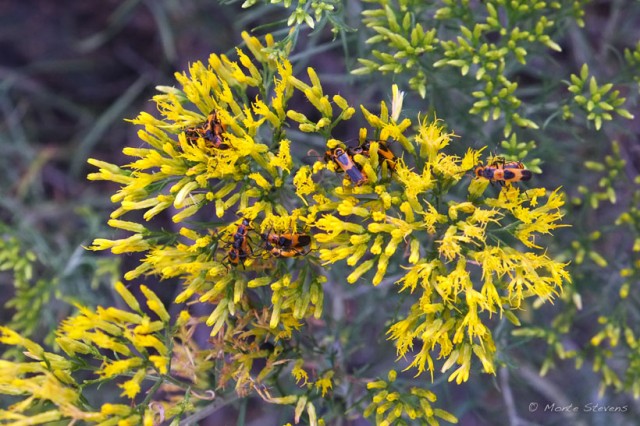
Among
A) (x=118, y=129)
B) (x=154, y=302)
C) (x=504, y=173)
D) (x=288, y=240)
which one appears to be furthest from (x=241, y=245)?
(x=118, y=129)

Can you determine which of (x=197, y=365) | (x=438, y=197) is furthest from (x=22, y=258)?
(x=438, y=197)

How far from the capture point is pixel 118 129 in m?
6.83

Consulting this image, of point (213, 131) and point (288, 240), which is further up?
point (213, 131)

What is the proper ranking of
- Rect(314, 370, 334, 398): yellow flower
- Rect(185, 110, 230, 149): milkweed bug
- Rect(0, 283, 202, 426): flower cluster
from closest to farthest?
Rect(0, 283, 202, 426): flower cluster < Rect(185, 110, 230, 149): milkweed bug < Rect(314, 370, 334, 398): yellow flower

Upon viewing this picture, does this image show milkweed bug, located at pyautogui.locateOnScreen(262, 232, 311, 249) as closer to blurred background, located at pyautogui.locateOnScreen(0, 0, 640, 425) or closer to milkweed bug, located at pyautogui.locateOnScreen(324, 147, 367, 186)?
milkweed bug, located at pyautogui.locateOnScreen(324, 147, 367, 186)

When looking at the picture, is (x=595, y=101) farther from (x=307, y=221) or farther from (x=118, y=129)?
(x=118, y=129)

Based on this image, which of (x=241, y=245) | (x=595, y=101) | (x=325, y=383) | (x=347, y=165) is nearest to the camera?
(x=347, y=165)

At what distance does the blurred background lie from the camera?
15.6 feet

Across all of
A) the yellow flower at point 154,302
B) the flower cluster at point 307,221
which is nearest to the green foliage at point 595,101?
the flower cluster at point 307,221

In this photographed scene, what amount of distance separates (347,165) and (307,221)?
33 centimetres

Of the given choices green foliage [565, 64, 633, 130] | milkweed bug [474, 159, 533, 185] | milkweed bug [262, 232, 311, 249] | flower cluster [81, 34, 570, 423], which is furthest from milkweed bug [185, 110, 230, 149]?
green foliage [565, 64, 633, 130]

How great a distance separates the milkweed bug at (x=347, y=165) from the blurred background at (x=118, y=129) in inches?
49.2

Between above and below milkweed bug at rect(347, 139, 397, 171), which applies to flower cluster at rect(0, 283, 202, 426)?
below

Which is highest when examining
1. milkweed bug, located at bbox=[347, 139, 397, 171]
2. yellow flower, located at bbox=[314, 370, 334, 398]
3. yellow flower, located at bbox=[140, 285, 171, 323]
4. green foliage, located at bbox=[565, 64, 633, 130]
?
milkweed bug, located at bbox=[347, 139, 397, 171]
